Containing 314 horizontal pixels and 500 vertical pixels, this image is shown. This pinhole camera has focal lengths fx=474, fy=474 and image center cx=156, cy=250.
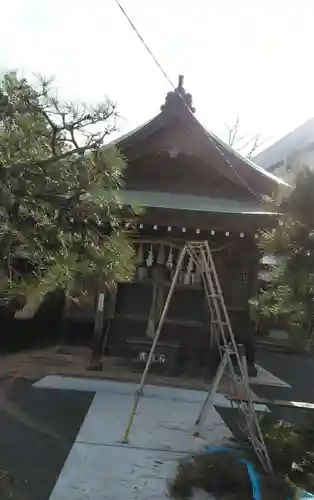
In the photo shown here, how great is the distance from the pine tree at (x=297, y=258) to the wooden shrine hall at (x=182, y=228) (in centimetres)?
317

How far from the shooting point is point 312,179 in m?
3.60

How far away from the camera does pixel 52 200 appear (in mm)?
2102

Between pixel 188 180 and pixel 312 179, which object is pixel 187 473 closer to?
pixel 312 179

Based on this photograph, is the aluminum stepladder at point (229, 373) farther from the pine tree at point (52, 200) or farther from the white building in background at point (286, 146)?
the white building in background at point (286, 146)

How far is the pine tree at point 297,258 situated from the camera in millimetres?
3527

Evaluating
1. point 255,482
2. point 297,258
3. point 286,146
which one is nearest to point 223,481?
point 255,482

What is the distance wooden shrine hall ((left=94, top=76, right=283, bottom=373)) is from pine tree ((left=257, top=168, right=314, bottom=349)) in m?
3.17

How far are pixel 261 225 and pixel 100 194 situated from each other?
198 inches

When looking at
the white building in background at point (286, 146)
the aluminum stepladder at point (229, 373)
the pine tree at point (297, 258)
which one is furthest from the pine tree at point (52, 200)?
the white building in background at point (286, 146)

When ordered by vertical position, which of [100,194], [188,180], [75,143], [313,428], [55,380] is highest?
[188,180]

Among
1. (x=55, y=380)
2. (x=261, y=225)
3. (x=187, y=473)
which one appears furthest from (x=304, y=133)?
(x=187, y=473)

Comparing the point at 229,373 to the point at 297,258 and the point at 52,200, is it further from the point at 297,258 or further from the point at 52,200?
the point at 52,200

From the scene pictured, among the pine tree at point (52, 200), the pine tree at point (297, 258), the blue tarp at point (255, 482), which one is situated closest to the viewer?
the pine tree at point (52, 200)

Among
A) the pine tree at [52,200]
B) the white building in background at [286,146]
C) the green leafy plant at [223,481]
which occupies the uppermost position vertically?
the white building in background at [286,146]
